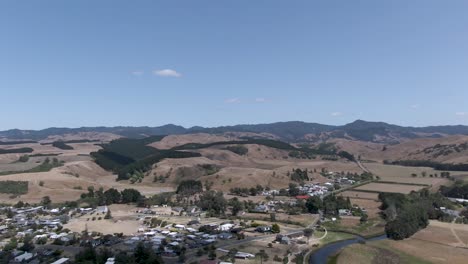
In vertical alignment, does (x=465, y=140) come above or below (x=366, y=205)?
above

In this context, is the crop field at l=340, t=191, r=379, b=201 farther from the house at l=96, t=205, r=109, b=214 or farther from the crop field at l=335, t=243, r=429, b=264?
the house at l=96, t=205, r=109, b=214

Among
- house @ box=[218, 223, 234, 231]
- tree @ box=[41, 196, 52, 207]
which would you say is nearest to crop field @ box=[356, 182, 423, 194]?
house @ box=[218, 223, 234, 231]

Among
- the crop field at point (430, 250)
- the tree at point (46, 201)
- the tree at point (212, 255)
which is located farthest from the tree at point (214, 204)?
the tree at point (46, 201)

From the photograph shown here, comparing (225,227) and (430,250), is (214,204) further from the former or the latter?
(430,250)

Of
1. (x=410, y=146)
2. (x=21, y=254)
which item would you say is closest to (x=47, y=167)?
(x=21, y=254)

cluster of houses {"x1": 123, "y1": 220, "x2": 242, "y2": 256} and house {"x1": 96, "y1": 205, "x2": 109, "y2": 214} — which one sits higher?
cluster of houses {"x1": 123, "y1": 220, "x2": 242, "y2": 256}

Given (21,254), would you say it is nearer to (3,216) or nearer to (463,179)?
(3,216)

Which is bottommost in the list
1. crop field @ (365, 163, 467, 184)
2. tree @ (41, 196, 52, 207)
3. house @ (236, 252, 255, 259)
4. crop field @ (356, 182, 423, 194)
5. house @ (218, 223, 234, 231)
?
tree @ (41, 196, 52, 207)

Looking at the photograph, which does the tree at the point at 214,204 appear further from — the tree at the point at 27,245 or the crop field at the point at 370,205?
the tree at the point at 27,245
